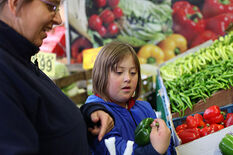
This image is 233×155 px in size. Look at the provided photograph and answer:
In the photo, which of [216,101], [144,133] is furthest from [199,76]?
[144,133]

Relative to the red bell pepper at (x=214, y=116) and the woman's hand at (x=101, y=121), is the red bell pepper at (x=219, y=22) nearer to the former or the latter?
the red bell pepper at (x=214, y=116)

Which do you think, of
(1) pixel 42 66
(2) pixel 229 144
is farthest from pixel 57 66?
(2) pixel 229 144

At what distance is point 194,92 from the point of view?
9.78 ft

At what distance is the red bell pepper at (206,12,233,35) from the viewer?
16.6 feet

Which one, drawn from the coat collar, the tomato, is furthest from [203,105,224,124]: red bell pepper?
the tomato

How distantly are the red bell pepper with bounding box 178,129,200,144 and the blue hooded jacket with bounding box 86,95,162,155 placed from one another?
1.70ft

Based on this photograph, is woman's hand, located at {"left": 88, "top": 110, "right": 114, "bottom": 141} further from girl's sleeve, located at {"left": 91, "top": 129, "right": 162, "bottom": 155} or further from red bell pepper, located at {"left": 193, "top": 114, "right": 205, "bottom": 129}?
red bell pepper, located at {"left": 193, "top": 114, "right": 205, "bottom": 129}

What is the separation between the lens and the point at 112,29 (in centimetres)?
556

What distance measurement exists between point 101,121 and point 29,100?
1.43ft

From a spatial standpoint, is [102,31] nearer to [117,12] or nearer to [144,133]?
[117,12]

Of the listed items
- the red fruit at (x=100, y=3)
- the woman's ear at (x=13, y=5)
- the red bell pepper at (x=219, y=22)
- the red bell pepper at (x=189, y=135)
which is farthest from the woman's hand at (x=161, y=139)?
the red fruit at (x=100, y=3)

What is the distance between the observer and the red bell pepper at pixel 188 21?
16.9 feet

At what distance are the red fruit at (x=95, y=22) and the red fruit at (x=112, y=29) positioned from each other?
25 centimetres

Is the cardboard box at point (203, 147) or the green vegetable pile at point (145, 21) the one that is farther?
the green vegetable pile at point (145, 21)
